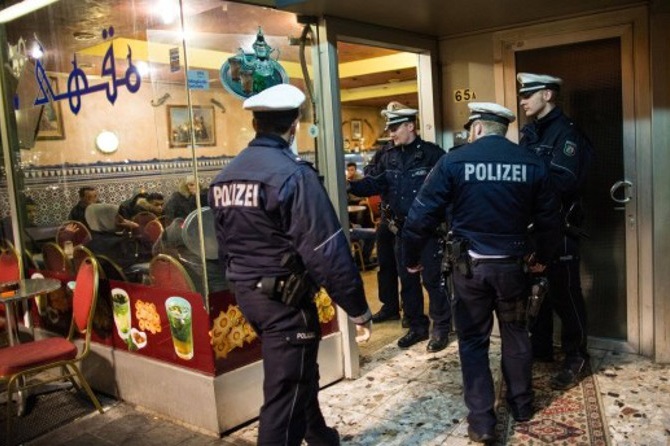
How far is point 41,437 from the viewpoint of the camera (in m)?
3.38

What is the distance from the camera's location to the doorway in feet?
12.7

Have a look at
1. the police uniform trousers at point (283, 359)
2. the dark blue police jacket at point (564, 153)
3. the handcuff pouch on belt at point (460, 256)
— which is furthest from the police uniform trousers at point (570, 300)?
the police uniform trousers at point (283, 359)

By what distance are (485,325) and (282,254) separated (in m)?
1.19

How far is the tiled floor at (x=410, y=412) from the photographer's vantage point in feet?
9.86

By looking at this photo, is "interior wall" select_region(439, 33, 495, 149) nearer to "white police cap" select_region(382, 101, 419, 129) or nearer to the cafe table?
"white police cap" select_region(382, 101, 419, 129)

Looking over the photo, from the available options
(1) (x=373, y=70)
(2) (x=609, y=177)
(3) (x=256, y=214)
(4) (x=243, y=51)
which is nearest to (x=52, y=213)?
(4) (x=243, y=51)

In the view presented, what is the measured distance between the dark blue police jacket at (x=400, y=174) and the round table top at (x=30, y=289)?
2.23 metres

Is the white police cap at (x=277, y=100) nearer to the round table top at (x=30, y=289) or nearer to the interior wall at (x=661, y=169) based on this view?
the round table top at (x=30, y=289)

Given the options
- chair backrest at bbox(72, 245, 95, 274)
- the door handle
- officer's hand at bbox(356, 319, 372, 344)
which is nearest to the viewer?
officer's hand at bbox(356, 319, 372, 344)

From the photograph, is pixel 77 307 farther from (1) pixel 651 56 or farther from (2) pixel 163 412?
(1) pixel 651 56

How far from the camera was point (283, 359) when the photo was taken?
7.64 ft

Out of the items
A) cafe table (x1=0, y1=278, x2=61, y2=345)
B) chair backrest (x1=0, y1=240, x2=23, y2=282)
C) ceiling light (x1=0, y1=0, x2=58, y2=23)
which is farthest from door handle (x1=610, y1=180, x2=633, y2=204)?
chair backrest (x1=0, y1=240, x2=23, y2=282)

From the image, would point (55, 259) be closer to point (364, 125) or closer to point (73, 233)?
point (73, 233)

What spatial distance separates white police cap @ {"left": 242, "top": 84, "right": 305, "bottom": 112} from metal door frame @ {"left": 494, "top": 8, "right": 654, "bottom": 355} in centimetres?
240
